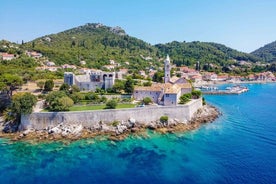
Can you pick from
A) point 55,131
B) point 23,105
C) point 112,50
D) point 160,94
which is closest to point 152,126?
point 160,94

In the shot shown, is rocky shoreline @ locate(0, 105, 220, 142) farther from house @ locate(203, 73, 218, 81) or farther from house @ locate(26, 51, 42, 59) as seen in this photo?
house @ locate(203, 73, 218, 81)

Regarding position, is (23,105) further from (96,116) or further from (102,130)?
(102,130)

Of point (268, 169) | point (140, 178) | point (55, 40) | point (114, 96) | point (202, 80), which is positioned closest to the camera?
point (140, 178)

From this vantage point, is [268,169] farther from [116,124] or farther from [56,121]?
[56,121]

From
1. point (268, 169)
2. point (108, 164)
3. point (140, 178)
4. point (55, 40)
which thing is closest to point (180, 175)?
point (140, 178)

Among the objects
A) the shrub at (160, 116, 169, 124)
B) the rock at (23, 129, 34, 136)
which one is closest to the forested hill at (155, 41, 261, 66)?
the shrub at (160, 116, 169, 124)
